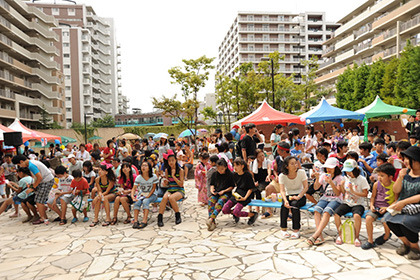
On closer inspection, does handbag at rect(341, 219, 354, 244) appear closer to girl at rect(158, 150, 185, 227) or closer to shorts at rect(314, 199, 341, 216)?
shorts at rect(314, 199, 341, 216)

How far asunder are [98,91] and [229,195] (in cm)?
7224

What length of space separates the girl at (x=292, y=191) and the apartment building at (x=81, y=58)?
5700cm

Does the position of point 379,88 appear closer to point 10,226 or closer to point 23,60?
point 10,226

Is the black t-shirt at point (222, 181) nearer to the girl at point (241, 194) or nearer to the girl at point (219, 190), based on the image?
the girl at point (219, 190)

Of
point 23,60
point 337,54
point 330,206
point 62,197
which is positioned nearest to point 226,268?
point 330,206

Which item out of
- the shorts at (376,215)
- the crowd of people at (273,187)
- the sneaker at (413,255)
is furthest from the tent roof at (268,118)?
the sneaker at (413,255)

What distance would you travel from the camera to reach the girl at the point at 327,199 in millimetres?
4789

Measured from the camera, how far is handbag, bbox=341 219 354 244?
15.4ft

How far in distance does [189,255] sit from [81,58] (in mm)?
67494

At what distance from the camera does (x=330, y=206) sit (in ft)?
15.9

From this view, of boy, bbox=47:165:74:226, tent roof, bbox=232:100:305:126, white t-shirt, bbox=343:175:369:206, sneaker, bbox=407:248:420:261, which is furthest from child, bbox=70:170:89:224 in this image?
tent roof, bbox=232:100:305:126

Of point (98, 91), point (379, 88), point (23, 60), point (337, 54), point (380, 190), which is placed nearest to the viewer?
point (380, 190)

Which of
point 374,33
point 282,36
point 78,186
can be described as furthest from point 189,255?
point 282,36

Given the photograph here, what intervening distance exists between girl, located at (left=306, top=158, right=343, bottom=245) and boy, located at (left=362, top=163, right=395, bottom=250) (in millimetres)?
523
